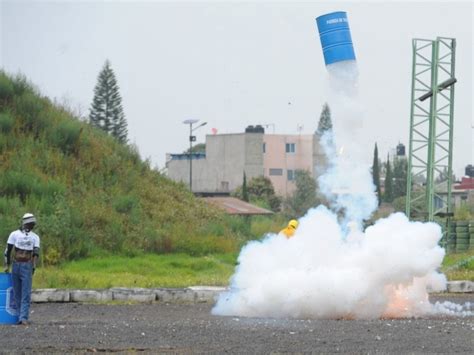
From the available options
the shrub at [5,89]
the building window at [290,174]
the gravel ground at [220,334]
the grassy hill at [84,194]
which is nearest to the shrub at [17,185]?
the grassy hill at [84,194]

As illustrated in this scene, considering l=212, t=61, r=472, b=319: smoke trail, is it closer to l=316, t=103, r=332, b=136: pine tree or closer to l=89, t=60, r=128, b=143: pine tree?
l=316, t=103, r=332, b=136: pine tree

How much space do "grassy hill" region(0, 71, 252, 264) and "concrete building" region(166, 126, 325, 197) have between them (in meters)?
62.4

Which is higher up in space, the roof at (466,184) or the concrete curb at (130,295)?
the roof at (466,184)

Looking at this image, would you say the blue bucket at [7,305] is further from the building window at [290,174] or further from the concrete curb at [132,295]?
the building window at [290,174]

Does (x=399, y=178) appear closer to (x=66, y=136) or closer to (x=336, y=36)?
(x=66, y=136)

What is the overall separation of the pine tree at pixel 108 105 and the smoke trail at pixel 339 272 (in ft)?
192

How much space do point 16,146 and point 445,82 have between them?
1605 cm

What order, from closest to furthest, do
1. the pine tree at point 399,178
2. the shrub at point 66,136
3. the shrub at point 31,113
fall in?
the shrub at point 66,136, the shrub at point 31,113, the pine tree at point 399,178

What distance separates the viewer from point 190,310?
886 inches

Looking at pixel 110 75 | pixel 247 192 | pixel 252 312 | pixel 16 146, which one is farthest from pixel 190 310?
pixel 247 192

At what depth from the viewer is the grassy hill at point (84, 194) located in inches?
1324

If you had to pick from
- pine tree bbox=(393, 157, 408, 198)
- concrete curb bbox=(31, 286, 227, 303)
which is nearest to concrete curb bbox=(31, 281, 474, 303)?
concrete curb bbox=(31, 286, 227, 303)

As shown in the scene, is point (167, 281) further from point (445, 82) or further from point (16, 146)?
point (445, 82)

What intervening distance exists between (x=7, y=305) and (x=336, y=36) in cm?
898
